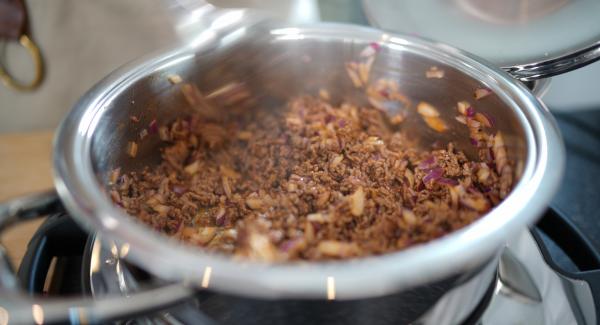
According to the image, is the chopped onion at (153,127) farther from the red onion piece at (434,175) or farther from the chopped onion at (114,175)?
the red onion piece at (434,175)

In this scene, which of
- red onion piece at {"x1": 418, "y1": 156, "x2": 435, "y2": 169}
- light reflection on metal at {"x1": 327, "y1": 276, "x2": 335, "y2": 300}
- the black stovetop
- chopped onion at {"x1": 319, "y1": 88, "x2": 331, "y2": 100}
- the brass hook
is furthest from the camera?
the brass hook

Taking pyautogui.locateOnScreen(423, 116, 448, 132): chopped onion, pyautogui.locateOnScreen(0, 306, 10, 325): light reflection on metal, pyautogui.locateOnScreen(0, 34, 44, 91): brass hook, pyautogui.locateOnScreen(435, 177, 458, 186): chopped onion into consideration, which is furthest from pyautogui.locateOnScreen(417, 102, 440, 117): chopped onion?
pyautogui.locateOnScreen(0, 34, 44, 91): brass hook

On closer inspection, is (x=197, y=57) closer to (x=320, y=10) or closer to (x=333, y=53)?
(x=333, y=53)

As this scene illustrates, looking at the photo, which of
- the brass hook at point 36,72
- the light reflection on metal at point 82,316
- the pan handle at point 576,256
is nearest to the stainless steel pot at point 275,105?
the light reflection on metal at point 82,316

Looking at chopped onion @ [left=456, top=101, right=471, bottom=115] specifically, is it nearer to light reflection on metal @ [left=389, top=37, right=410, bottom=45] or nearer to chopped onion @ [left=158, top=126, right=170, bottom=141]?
light reflection on metal @ [left=389, top=37, right=410, bottom=45]

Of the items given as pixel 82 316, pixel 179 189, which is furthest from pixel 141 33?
pixel 82 316

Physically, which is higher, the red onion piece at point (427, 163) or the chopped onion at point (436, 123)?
the chopped onion at point (436, 123)

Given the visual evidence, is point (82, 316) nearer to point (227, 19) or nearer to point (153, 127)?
point (153, 127)
